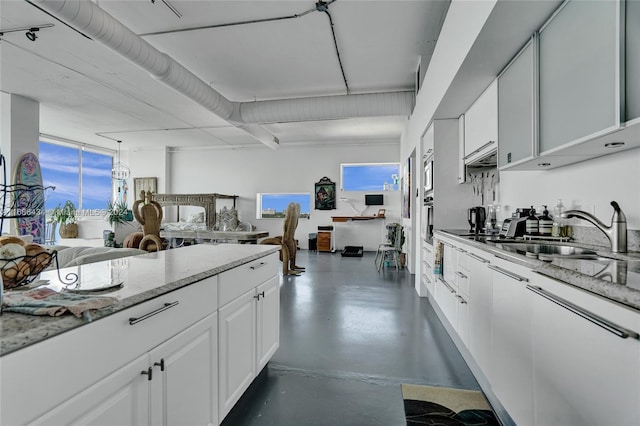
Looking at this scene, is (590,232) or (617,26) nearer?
(617,26)

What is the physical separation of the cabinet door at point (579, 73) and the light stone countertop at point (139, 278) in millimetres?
1883

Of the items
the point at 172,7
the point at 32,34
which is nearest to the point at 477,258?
the point at 172,7

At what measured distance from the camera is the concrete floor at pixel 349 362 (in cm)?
181

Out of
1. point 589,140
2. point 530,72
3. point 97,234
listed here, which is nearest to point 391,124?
point 530,72

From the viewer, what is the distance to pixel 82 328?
0.81m

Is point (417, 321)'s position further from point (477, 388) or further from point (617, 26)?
point (617, 26)

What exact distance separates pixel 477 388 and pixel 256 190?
8.76 metres

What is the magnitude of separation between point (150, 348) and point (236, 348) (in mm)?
690

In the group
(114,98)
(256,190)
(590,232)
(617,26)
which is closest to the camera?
(617,26)

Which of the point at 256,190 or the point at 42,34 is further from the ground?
the point at 42,34

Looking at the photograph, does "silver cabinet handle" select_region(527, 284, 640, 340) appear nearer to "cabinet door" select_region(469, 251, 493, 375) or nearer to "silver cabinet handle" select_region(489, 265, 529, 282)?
"silver cabinet handle" select_region(489, 265, 529, 282)

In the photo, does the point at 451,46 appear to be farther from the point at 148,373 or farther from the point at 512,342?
the point at 148,373

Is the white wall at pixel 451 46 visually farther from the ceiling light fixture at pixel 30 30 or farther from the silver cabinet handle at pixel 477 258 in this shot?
the ceiling light fixture at pixel 30 30

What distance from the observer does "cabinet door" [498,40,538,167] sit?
80.9 inches
